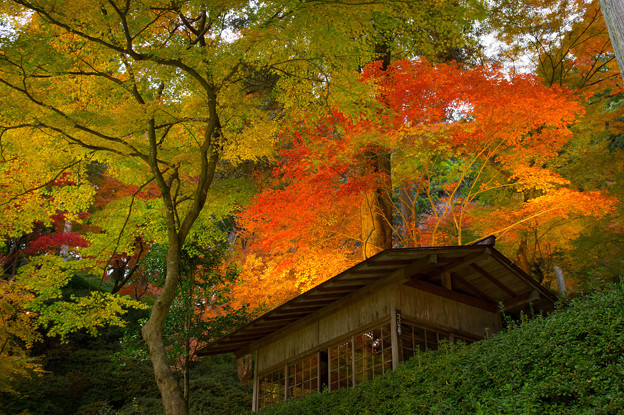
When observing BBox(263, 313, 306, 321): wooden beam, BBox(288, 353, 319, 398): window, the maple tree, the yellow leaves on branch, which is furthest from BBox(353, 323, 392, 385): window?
the yellow leaves on branch

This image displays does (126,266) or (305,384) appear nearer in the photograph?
(305,384)

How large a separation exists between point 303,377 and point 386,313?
351cm

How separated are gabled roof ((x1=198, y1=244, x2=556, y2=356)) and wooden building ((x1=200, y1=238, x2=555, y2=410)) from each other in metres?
0.02

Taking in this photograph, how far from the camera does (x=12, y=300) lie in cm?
1470

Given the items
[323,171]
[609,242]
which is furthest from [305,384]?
[609,242]

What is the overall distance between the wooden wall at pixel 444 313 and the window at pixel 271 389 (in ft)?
15.2

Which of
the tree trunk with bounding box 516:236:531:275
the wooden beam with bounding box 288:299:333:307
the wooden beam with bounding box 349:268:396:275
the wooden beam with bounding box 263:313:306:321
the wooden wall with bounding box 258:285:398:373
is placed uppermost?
the tree trunk with bounding box 516:236:531:275

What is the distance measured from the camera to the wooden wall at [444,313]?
31.8ft

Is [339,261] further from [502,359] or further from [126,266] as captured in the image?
[126,266]

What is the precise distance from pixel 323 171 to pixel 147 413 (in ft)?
34.1

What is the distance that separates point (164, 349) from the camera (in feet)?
30.7

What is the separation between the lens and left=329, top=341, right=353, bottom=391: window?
34.1ft

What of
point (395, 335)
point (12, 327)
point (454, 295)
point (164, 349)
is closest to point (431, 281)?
point (454, 295)

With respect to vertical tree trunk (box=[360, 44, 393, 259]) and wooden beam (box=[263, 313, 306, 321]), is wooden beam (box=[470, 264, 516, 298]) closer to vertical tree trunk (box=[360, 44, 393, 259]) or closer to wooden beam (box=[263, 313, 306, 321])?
vertical tree trunk (box=[360, 44, 393, 259])
